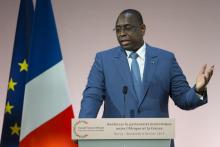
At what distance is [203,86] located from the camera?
7.66 feet

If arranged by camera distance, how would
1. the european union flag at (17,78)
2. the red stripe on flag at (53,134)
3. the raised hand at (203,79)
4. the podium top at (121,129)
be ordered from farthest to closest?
1. the european union flag at (17,78)
2. the red stripe on flag at (53,134)
3. the raised hand at (203,79)
4. the podium top at (121,129)

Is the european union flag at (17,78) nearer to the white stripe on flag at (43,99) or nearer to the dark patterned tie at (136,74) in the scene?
the white stripe on flag at (43,99)

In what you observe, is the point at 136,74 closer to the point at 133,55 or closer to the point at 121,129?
the point at 133,55

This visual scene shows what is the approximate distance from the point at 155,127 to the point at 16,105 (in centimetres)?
180

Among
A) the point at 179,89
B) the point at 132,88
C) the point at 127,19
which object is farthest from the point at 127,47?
the point at 179,89

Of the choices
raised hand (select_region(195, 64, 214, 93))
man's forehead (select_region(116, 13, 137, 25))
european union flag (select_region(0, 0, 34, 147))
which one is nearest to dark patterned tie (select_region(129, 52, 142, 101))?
man's forehead (select_region(116, 13, 137, 25))

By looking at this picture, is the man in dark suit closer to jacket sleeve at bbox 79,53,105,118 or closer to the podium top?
jacket sleeve at bbox 79,53,105,118

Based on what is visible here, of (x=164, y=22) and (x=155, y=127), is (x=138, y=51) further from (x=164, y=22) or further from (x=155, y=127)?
(x=164, y=22)

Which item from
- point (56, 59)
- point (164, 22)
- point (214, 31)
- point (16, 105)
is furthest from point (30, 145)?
point (214, 31)

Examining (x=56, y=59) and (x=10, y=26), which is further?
(x=10, y=26)

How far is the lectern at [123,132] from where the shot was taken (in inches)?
77.5

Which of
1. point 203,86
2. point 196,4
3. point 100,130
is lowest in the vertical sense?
point 100,130

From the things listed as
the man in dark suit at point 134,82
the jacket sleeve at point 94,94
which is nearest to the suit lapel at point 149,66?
the man in dark suit at point 134,82

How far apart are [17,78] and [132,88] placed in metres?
1.40
